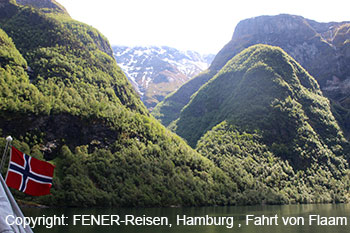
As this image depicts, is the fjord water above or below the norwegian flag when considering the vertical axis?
below

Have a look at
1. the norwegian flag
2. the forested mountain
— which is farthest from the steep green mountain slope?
the norwegian flag

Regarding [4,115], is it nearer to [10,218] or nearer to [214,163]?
[214,163]

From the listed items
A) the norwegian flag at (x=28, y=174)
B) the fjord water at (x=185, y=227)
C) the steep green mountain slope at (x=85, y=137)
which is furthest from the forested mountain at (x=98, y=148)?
the norwegian flag at (x=28, y=174)

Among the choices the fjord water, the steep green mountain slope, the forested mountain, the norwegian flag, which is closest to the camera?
the norwegian flag

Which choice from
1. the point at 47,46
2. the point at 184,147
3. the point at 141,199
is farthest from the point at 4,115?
the point at 184,147

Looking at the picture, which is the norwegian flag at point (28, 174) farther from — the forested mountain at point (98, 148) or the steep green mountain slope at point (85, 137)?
the steep green mountain slope at point (85, 137)

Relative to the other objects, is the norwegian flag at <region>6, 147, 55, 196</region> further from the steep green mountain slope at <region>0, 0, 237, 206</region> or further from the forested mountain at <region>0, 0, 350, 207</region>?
the steep green mountain slope at <region>0, 0, 237, 206</region>
